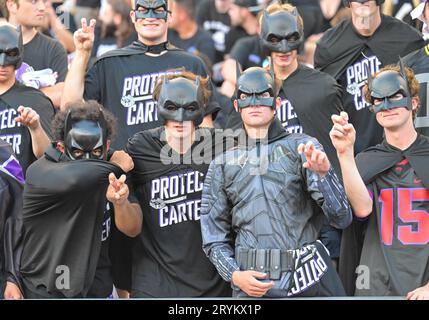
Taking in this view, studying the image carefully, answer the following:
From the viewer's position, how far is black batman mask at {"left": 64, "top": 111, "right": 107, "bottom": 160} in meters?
7.91

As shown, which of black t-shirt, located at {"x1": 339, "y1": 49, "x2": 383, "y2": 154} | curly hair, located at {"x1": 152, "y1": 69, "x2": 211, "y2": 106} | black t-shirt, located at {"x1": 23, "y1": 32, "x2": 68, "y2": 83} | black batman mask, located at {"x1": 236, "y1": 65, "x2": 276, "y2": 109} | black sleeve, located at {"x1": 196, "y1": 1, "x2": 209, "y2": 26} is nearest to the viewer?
black batman mask, located at {"x1": 236, "y1": 65, "x2": 276, "y2": 109}

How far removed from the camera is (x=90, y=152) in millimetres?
7945

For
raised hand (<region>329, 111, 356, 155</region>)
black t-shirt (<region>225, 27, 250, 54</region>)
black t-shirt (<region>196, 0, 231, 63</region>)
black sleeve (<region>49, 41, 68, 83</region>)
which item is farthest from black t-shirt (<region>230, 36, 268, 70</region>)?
raised hand (<region>329, 111, 356, 155</region>)

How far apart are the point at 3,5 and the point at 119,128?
151cm

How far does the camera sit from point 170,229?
26.4ft

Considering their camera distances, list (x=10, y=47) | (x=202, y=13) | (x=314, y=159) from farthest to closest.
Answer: (x=202, y=13) → (x=10, y=47) → (x=314, y=159)

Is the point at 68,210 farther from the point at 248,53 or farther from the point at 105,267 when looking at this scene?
the point at 248,53

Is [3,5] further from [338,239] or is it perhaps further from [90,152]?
[338,239]

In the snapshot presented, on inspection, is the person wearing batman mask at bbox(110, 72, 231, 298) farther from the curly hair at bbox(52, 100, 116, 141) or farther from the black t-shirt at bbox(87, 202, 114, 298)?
the curly hair at bbox(52, 100, 116, 141)

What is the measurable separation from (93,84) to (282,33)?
1380 millimetres

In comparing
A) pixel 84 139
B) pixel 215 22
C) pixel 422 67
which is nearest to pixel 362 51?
pixel 422 67

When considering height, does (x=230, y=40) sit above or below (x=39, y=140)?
below

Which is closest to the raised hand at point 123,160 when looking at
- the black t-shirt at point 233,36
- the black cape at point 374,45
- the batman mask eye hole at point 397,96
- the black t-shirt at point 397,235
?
the black t-shirt at point 397,235

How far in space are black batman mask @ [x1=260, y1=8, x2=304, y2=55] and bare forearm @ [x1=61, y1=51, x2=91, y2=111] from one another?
1.27 m
